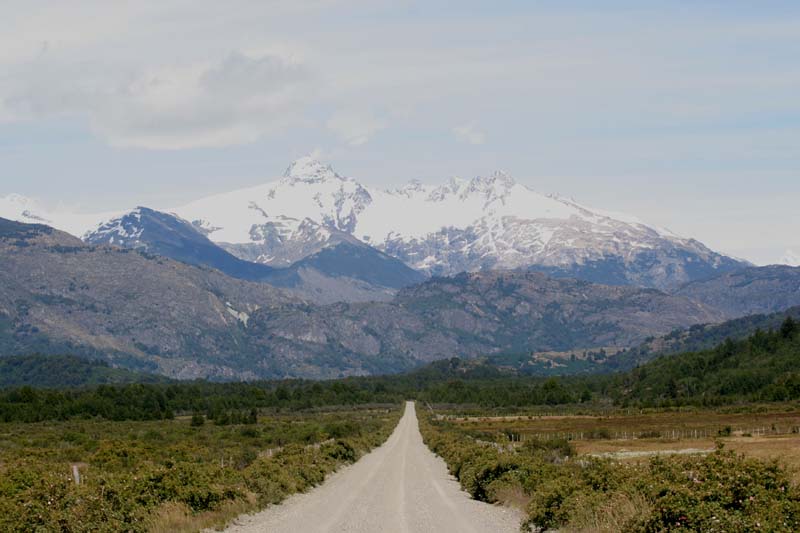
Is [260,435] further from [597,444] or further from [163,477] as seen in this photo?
[163,477]

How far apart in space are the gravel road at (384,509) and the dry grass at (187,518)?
22.7 inches

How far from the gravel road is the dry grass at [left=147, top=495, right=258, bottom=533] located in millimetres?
576

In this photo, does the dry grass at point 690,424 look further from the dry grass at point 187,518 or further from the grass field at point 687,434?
A: the dry grass at point 187,518

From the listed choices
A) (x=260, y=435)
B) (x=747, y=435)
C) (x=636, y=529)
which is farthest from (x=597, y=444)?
(x=636, y=529)

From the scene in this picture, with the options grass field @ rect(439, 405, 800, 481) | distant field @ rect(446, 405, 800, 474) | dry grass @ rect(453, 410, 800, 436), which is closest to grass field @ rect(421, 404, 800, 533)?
grass field @ rect(439, 405, 800, 481)

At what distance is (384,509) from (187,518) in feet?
33.7

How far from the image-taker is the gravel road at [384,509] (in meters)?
35.9

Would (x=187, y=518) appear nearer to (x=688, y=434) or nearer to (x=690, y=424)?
(x=688, y=434)

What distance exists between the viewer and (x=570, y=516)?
3212 cm

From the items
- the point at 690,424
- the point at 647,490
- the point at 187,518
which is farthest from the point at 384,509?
the point at 690,424

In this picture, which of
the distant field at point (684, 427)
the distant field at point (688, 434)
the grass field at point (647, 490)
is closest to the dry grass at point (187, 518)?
the grass field at point (647, 490)

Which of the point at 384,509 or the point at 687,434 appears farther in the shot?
the point at 687,434

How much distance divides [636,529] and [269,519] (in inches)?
741

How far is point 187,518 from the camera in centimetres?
3503
